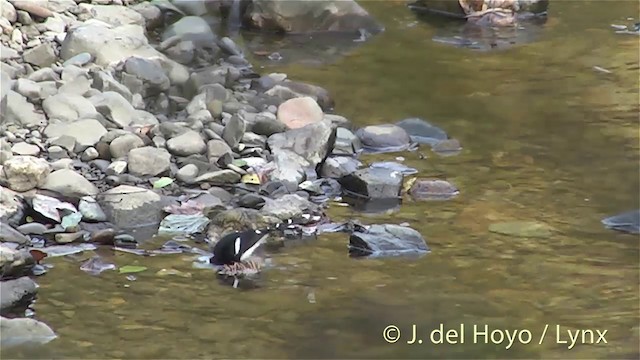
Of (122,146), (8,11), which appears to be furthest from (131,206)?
(8,11)

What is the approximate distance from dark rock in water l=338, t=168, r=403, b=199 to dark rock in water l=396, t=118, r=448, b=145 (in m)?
0.90

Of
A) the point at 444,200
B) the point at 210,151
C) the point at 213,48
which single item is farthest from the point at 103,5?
the point at 444,200

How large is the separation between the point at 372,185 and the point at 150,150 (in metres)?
1.26

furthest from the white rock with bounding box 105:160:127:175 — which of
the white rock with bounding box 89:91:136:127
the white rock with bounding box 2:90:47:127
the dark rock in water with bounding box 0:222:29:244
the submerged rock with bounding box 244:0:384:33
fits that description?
the submerged rock with bounding box 244:0:384:33

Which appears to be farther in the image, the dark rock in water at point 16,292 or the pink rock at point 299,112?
the pink rock at point 299,112

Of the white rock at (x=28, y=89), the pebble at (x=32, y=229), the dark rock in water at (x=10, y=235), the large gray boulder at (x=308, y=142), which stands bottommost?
the large gray boulder at (x=308, y=142)

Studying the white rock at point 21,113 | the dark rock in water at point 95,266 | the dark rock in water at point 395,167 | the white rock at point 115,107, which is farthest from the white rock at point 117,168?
the dark rock in water at point 395,167

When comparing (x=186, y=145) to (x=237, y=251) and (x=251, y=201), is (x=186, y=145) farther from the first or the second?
(x=237, y=251)

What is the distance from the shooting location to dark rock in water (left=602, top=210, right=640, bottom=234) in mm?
6168

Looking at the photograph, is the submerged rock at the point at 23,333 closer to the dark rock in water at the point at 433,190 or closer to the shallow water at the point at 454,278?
the shallow water at the point at 454,278

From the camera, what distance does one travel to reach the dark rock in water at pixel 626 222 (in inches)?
243

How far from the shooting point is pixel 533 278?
555 centimetres

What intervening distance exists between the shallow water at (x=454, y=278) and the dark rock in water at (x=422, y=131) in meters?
0.14

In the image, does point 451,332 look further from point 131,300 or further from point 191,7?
point 191,7
